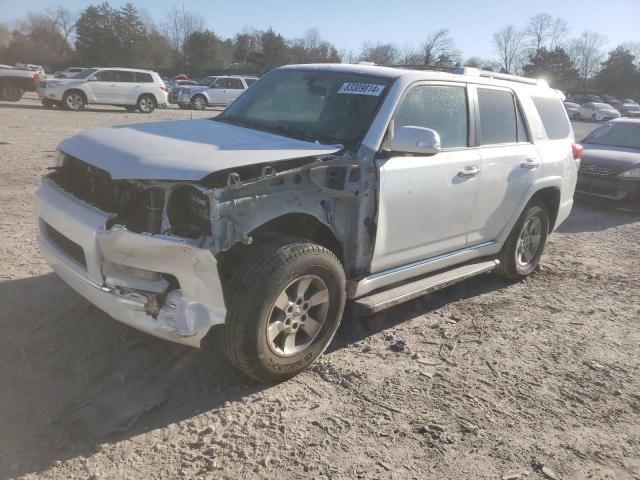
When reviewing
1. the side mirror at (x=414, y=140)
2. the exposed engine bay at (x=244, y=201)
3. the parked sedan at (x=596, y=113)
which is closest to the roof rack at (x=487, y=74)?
the side mirror at (x=414, y=140)

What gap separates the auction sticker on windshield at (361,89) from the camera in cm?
394

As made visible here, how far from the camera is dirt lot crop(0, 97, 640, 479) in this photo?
272 cm

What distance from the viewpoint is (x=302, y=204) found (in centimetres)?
333

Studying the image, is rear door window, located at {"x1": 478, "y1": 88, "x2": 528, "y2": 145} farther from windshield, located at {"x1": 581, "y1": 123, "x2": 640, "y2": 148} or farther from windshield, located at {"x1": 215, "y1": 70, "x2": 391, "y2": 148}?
windshield, located at {"x1": 581, "y1": 123, "x2": 640, "y2": 148}

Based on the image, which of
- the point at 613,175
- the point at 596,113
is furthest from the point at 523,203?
the point at 596,113

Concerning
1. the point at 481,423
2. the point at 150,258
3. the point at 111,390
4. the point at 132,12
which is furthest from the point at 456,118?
the point at 132,12

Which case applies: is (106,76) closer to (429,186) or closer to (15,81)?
(15,81)

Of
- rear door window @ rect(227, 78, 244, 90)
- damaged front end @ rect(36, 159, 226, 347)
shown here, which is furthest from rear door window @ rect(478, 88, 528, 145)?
rear door window @ rect(227, 78, 244, 90)

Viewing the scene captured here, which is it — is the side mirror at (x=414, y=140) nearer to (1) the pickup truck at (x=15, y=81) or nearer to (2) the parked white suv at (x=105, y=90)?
(2) the parked white suv at (x=105, y=90)

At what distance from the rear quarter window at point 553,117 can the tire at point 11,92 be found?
24.8 meters

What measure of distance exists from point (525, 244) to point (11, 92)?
25.4 metres

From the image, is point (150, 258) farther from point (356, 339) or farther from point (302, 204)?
point (356, 339)

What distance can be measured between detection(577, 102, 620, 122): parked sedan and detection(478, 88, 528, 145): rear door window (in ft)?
134

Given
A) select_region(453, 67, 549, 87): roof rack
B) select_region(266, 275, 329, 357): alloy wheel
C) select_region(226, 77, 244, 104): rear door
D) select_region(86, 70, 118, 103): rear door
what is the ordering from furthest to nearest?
select_region(226, 77, 244, 104): rear door, select_region(86, 70, 118, 103): rear door, select_region(453, 67, 549, 87): roof rack, select_region(266, 275, 329, 357): alloy wheel
